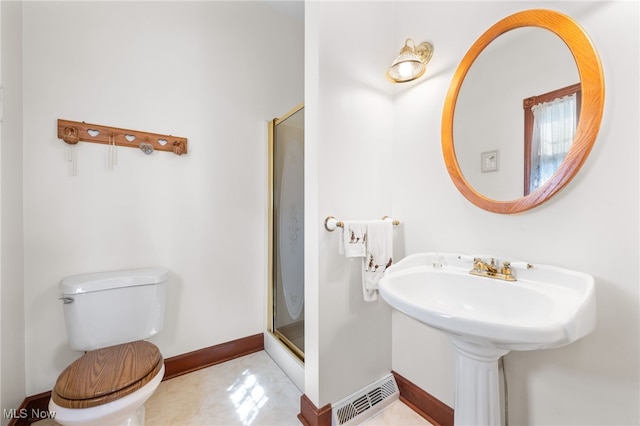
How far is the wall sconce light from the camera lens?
129 cm

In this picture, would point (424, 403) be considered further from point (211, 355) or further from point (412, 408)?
point (211, 355)

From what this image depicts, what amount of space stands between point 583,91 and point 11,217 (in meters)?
2.41

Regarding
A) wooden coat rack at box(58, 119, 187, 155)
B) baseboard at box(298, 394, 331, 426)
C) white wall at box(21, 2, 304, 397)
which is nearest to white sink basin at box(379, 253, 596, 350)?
baseboard at box(298, 394, 331, 426)

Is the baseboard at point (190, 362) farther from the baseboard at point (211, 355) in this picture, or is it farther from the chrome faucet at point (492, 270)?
the chrome faucet at point (492, 270)

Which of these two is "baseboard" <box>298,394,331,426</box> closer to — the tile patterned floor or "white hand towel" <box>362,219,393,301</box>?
the tile patterned floor

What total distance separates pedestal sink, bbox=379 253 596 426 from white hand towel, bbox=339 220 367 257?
0.19 meters

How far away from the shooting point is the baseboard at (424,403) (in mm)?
1265

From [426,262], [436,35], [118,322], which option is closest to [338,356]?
[426,262]

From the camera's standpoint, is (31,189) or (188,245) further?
(188,245)

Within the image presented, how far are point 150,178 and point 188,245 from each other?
50 centimetres

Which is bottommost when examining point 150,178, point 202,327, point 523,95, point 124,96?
point 202,327

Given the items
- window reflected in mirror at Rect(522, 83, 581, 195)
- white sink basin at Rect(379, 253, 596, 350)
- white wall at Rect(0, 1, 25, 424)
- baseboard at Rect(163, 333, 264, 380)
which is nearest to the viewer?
white sink basin at Rect(379, 253, 596, 350)

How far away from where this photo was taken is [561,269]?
2.91 feet

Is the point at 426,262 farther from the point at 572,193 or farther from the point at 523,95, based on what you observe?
the point at 523,95
